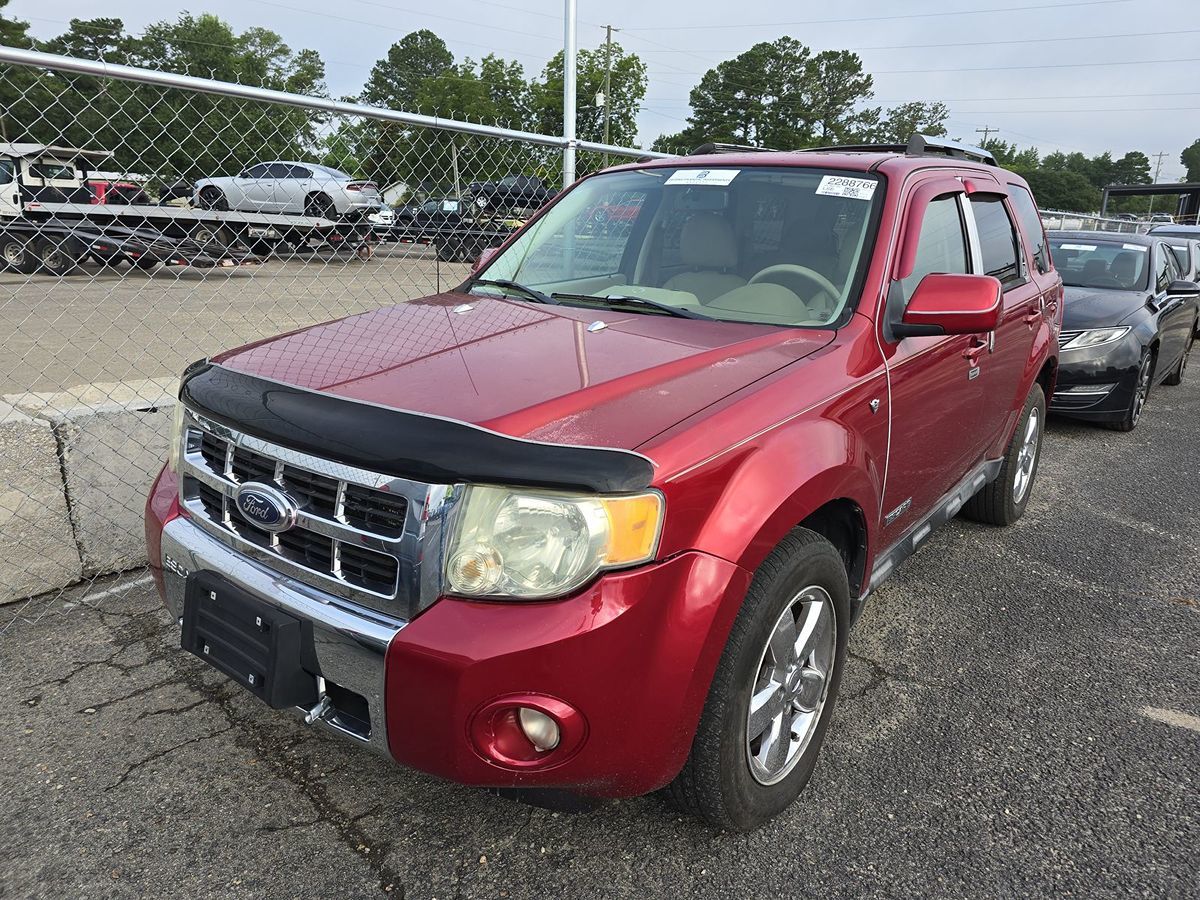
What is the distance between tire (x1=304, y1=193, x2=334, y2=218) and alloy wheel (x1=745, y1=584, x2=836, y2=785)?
343 centimetres

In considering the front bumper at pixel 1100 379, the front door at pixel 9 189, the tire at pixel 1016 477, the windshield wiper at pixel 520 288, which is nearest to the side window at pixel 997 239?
the tire at pixel 1016 477

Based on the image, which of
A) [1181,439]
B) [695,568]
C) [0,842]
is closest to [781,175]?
[695,568]

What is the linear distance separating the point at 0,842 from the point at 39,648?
1.10m

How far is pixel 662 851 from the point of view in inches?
85.3

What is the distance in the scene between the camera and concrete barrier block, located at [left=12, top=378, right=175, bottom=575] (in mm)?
3410

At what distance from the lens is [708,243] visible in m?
3.07

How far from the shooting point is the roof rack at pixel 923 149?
3566mm

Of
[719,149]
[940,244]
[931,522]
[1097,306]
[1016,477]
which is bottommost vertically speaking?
[1016,477]

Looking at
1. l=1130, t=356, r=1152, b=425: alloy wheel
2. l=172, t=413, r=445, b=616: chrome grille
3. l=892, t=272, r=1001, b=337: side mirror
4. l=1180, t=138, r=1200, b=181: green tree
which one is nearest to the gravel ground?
l=172, t=413, r=445, b=616: chrome grille

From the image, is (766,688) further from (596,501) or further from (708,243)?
(708,243)

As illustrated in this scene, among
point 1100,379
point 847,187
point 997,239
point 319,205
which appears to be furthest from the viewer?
point 1100,379

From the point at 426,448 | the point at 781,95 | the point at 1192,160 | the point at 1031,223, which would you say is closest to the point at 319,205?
the point at 426,448

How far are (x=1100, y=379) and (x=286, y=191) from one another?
5992mm

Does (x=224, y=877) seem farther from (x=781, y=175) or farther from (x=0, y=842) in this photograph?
(x=781, y=175)
